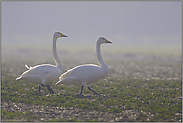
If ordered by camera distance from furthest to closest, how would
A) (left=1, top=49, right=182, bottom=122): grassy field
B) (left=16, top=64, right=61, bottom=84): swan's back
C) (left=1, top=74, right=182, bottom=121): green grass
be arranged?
(left=16, top=64, right=61, bottom=84): swan's back < (left=1, top=74, right=182, bottom=121): green grass < (left=1, top=49, right=182, bottom=122): grassy field

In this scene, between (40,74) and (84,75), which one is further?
(40,74)

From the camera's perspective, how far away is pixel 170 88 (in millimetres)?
13078

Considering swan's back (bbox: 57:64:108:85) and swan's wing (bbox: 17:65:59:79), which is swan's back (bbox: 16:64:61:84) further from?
Answer: swan's back (bbox: 57:64:108:85)

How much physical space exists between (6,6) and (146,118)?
189 metres

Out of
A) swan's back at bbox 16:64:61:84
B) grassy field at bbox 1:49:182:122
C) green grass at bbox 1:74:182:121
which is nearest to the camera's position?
grassy field at bbox 1:49:182:122

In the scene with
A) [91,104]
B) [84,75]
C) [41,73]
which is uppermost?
[41,73]

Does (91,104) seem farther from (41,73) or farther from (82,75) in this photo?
(41,73)

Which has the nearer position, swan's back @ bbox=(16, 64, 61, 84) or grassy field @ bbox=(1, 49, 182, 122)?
grassy field @ bbox=(1, 49, 182, 122)

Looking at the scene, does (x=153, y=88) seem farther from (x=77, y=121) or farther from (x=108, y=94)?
(x=77, y=121)

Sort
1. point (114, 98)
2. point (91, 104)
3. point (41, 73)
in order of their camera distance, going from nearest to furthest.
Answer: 1. point (91, 104)
2. point (114, 98)
3. point (41, 73)

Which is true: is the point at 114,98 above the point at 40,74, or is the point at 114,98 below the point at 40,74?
below

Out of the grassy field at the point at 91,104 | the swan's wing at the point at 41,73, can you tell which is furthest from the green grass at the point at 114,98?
the swan's wing at the point at 41,73

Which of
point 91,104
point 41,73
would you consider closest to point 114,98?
point 91,104

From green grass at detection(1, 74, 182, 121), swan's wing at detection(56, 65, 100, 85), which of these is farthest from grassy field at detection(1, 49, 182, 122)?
A: swan's wing at detection(56, 65, 100, 85)
